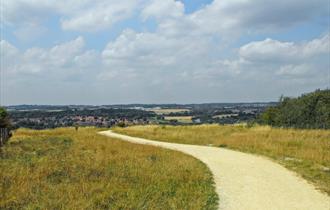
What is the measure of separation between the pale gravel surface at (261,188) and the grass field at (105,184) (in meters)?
0.47

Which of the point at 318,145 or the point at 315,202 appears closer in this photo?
the point at 315,202

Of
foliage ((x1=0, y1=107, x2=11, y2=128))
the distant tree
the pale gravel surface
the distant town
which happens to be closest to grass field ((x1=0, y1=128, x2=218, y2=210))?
the pale gravel surface

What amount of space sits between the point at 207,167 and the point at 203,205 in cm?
661

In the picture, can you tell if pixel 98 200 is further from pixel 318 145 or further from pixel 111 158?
pixel 318 145

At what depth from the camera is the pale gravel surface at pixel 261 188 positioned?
10148 mm

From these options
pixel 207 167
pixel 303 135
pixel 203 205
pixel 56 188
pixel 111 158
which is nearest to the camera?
pixel 203 205

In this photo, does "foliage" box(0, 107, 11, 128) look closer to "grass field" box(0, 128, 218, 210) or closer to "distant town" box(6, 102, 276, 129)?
"distant town" box(6, 102, 276, 129)

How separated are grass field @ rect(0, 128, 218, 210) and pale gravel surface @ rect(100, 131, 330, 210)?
1.55 ft

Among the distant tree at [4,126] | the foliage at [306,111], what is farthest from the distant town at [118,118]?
the distant tree at [4,126]

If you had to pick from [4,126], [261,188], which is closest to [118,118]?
[4,126]

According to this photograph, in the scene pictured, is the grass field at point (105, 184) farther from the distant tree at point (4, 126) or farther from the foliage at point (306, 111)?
the foliage at point (306, 111)

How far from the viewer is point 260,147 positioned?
23.6 m

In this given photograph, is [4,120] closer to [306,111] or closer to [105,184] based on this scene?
[105,184]

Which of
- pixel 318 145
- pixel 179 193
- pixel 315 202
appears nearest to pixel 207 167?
pixel 179 193
